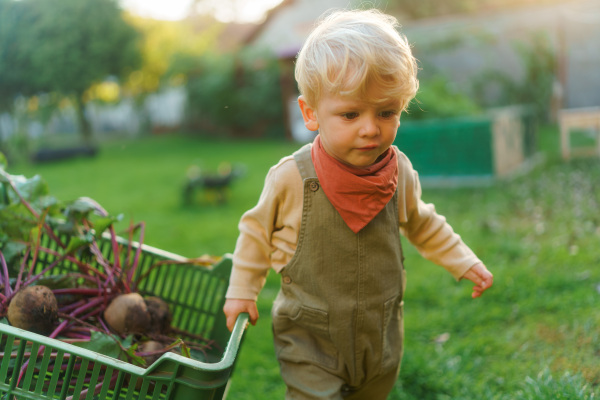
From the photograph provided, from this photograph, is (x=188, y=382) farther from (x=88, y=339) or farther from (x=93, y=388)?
(x=88, y=339)

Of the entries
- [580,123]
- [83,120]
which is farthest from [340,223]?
[83,120]

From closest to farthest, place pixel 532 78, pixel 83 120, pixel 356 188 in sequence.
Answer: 1. pixel 356 188
2. pixel 532 78
3. pixel 83 120

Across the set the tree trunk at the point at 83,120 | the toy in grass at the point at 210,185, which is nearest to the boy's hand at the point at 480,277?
the toy in grass at the point at 210,185

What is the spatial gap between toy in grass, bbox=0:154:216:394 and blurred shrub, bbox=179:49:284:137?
12.6m

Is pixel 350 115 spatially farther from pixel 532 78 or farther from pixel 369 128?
pixel 532 78

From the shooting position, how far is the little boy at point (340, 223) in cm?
148

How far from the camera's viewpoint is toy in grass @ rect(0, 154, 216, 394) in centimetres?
155

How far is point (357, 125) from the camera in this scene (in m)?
1.49

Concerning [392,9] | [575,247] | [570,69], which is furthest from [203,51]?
[575,247]

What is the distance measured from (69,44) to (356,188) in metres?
14.6

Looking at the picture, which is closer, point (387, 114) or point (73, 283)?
point (387, 114)

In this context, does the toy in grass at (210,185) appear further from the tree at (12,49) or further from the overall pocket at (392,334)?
the tree at (12,49)

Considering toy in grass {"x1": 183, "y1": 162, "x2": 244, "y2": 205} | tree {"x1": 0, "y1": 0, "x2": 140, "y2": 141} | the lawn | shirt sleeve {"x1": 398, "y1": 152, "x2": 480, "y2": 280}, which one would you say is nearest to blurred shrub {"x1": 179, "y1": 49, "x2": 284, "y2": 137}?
tree {"x1": 0, "y1": 0, "x2": 140, "y2": 141}

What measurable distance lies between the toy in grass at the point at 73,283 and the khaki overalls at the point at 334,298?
35 centimetres
